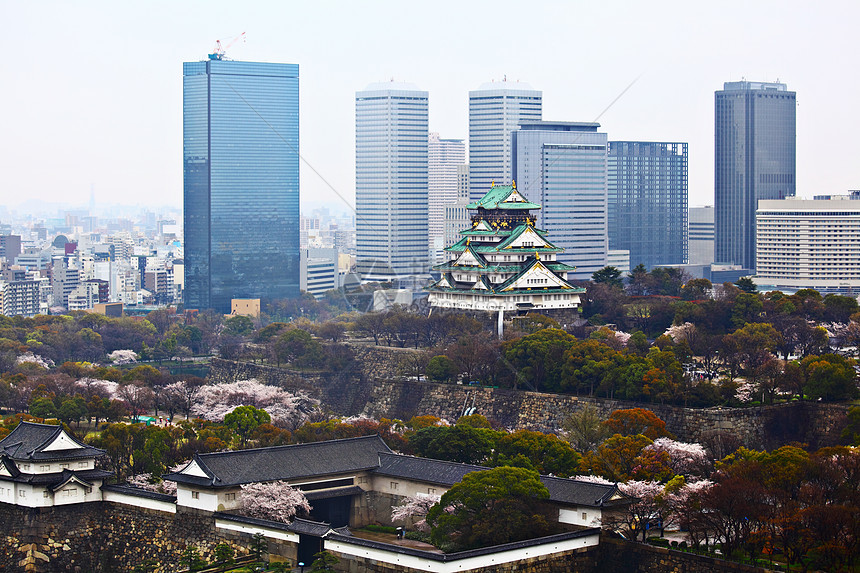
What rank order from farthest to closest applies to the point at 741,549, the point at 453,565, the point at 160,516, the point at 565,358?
the point at 565,358 → the point at 160,516 → the point at 741,549 → the point at 453,565

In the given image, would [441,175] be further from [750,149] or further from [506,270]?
[506,270]

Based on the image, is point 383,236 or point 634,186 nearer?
point 383,236

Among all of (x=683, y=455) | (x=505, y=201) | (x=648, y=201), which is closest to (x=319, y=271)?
(x=648, y=201)

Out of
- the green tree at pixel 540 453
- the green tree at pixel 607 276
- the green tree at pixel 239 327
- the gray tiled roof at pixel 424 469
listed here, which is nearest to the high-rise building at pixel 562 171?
the green tree at pixel 239 327

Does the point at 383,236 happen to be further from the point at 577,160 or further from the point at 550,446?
the point at 550,446

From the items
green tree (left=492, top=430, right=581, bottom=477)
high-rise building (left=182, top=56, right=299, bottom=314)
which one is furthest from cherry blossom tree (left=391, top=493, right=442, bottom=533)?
high-rise building (left=182, top=56, right=299, bottom=314)

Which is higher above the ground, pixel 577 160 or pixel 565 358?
pixel 577 160

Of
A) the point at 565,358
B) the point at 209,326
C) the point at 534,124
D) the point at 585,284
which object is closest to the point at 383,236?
the point at 534,124
